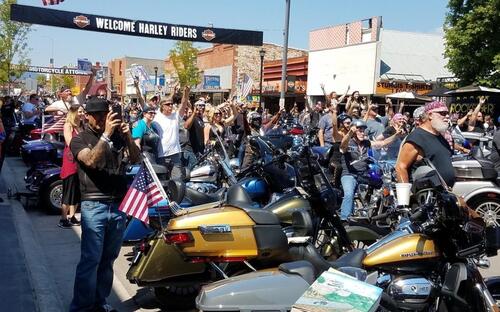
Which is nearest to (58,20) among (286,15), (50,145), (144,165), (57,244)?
(286,15)

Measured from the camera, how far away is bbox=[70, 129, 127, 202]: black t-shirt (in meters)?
4.27

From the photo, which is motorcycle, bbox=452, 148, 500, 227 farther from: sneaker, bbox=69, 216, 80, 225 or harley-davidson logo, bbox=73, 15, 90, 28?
harley-davidson logo, bbox=73, 15, 90, 28

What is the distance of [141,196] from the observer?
484 cm

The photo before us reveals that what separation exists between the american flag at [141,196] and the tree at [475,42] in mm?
23064

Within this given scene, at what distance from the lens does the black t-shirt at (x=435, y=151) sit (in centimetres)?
507

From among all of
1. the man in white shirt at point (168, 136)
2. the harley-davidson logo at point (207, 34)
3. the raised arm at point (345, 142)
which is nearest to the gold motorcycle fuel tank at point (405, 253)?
the raised arm at point (345, 142)

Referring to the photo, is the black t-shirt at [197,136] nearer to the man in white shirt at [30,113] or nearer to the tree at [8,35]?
the man in white shirt at [30,113]

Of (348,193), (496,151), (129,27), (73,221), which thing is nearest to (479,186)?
(496,151)

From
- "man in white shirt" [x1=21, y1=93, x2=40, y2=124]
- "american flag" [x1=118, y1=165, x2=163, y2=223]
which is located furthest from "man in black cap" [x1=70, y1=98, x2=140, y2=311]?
"man in white shirt" [x1=21, y1=93, x2=40, y2=124]

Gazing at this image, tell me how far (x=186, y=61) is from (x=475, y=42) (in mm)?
30941

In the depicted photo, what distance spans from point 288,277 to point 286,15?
19.4m

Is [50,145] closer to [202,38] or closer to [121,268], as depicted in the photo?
[121,268]

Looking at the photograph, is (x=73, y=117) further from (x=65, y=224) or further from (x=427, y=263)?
(x=427, y=263)

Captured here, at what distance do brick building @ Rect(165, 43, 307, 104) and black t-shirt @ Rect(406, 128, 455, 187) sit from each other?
1512 inches
